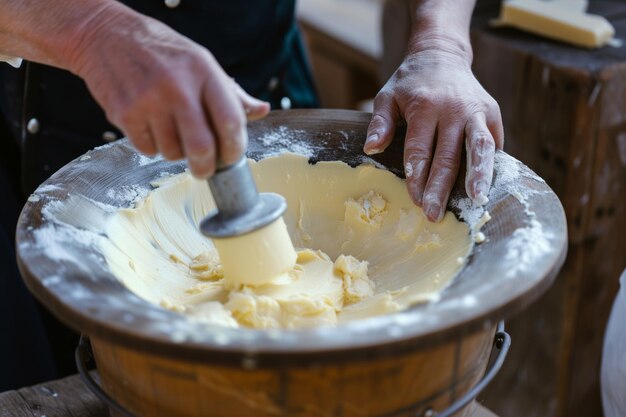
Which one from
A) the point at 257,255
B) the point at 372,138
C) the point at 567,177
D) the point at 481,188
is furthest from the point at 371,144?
the point at 567,177

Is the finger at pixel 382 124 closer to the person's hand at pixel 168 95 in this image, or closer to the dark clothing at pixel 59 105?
the person's hand at pixel 168 95

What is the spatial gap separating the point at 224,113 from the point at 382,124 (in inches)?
16.9

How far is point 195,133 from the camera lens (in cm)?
88

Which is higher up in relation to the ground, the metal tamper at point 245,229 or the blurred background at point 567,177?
the metal tamper at point 245,229

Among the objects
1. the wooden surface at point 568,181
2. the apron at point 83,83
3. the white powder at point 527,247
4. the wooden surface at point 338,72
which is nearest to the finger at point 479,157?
the white powder at point 527,247

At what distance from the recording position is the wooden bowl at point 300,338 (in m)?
0.76

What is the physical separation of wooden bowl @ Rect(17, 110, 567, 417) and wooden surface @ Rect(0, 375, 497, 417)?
297 millimetres

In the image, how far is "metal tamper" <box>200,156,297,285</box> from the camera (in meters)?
0.98

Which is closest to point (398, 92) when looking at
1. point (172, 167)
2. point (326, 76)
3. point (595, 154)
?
point (172, 167)

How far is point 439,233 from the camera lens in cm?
113

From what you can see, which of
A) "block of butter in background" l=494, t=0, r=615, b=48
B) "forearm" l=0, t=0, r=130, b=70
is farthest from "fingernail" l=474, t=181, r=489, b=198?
"block of butter in background" l=494, t=0, r=615, b=48

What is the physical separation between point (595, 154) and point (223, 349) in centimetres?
139

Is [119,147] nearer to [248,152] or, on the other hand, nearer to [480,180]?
[248,152]

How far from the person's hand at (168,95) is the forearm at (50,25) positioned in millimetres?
51
